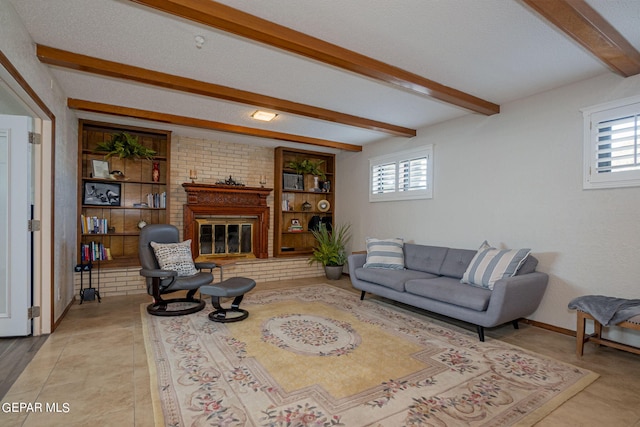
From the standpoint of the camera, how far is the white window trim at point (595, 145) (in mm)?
2898

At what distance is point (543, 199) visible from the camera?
11.5 feet

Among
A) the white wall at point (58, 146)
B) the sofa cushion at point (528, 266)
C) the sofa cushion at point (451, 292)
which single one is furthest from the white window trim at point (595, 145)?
the white wall at point (58, 146)

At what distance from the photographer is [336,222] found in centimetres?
684

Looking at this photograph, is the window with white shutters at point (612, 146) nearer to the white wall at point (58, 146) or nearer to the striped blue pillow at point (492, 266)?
the striped blue pillow at point (492, 266)

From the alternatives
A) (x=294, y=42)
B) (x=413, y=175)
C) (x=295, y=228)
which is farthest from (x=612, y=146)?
(x=295, y=228)

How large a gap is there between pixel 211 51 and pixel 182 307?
9.98 feet

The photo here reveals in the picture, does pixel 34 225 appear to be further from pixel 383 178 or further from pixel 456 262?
pixel 383 178

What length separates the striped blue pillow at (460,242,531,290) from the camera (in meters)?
3.23

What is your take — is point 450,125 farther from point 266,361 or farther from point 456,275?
point 266,361

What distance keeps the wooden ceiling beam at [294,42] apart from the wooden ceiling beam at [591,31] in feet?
3.92

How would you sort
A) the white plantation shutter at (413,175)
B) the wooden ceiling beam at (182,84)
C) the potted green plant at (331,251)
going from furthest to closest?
1. the potted green plant at (331,251)
2. the white plantation shutter at (413,175)
3. the wooden ceiling beam at (182,84)

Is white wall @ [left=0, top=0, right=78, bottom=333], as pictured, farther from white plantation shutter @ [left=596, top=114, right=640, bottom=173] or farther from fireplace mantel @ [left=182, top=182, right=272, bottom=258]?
white plantation shutter @ [left=596, top=114, right=640, bottom=173]

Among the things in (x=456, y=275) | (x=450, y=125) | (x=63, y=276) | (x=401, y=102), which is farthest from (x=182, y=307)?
(x=450, y=125)

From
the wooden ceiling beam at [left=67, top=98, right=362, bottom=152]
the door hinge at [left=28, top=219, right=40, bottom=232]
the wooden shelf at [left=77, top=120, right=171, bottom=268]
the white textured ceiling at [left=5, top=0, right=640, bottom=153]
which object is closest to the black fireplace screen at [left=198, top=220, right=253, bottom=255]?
the wooden shelf at [left=77, top=120, right=171, bottom=268]
